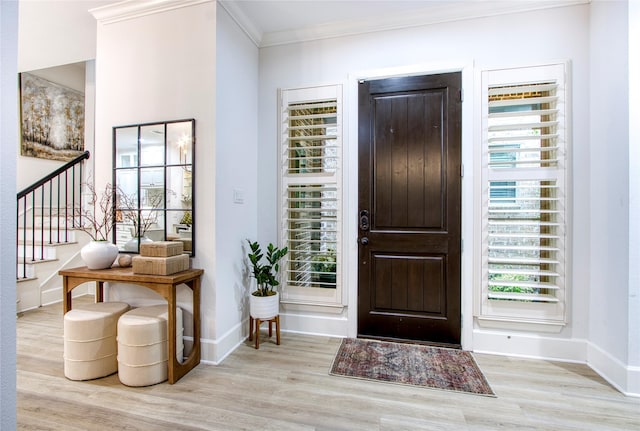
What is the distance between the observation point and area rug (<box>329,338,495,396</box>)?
Answer: 6.37 ft

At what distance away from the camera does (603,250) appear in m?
2.04

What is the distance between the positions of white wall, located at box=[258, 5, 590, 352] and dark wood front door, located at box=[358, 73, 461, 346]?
0.09 metres

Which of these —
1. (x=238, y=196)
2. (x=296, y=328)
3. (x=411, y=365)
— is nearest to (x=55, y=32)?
(x=238, y=196)

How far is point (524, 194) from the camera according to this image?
91.0 inches

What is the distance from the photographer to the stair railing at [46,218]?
3.43 metres

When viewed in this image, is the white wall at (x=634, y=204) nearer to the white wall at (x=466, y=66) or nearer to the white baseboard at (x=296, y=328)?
the white wall at (x=466, y=66)

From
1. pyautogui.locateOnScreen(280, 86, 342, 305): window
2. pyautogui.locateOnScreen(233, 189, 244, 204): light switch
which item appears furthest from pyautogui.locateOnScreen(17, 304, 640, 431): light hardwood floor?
pyautogui.locateOnScreen(233, 189, 244, 204): light switch

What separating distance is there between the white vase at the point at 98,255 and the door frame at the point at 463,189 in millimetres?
1864

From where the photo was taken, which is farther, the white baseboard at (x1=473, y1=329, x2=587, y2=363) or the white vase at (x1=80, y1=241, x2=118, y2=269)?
the white baseboard at (x1=473, y1=329, x2=587, y2=363)

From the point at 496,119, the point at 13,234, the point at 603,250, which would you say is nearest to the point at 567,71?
the point at 496,119

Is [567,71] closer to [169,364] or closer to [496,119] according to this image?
A: [496,119]

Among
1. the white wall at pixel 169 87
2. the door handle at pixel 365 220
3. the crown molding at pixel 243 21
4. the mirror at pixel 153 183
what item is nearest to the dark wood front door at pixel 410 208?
the door handle at pixel 365 220

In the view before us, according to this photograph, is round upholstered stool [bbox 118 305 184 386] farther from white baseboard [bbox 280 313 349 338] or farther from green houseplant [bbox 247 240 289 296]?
white baseboard [bbox 280 313 349 338]

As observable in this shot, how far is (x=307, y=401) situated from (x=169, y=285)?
3.74 ft
